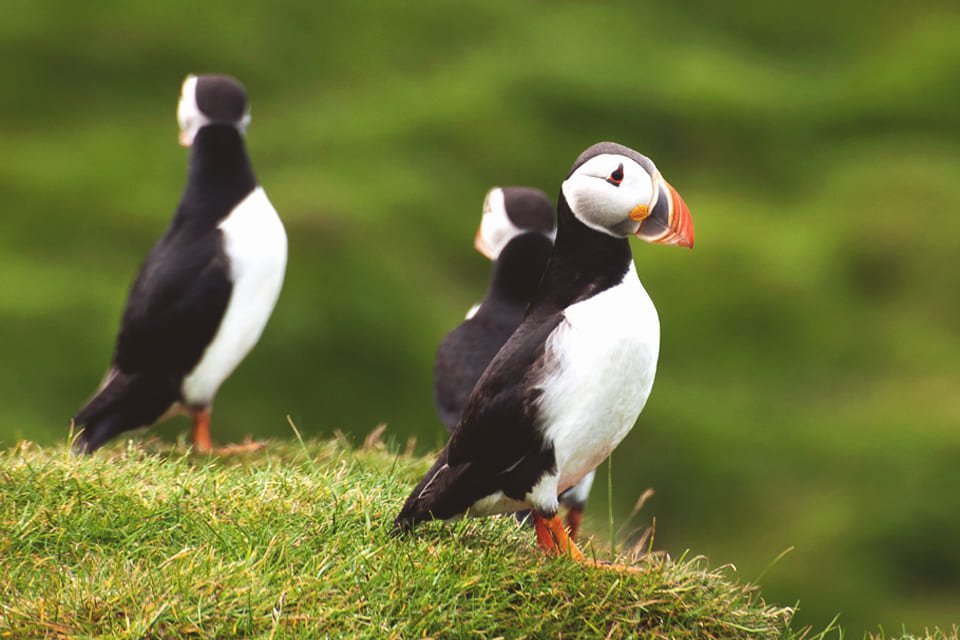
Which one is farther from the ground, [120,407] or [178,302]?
[178,302]

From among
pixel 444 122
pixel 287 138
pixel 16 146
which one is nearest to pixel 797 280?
pixel 444 122

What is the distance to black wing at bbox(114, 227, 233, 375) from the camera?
7281 mm

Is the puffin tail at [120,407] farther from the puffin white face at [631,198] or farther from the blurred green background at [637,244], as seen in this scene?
the blurred green background at [637,244]

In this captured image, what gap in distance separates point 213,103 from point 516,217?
5.80ft

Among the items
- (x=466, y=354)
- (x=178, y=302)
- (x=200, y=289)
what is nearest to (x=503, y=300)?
(x=466, y=354)

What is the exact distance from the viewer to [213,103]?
7.51 m

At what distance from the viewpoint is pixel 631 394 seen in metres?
4.73

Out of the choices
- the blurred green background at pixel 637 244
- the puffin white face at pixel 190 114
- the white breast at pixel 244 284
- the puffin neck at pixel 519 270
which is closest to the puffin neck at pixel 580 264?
the puffin neck at pixel 519 270

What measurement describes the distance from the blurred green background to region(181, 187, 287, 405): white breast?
3.83 metres

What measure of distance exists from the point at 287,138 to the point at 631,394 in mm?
12164

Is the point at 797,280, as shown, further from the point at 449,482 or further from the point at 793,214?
the point at 449,482

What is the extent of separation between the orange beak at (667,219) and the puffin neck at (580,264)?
0.37 ft

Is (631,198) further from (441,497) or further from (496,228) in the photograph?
(496,228)

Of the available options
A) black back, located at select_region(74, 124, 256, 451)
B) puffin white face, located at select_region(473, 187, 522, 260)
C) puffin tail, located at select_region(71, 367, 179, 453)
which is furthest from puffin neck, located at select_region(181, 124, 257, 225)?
puffin white face, located at select_region(473, 187, 522, 260)
